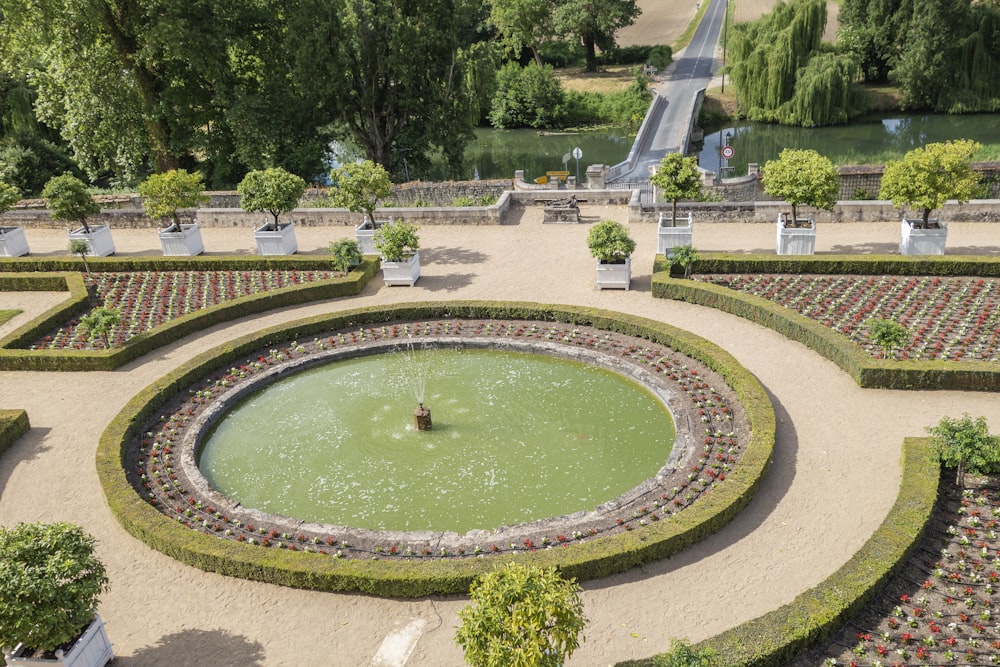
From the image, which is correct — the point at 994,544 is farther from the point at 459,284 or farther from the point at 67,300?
the point at 67,300

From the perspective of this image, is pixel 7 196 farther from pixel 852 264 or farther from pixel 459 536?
pixel 852 264

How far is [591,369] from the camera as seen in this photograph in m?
19.8

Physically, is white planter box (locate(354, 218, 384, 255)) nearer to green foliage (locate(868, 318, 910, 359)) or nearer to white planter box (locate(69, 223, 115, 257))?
white planter box (locate(69, 223, 115, 257))

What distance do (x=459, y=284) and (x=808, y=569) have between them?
48.5 ft

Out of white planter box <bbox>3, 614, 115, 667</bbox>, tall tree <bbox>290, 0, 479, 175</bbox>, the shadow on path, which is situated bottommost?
white planter box <bbox>3, 614, 115, 667</bbox>

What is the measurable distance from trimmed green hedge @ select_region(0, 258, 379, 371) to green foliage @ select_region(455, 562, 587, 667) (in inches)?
592

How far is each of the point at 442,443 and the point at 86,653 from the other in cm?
764

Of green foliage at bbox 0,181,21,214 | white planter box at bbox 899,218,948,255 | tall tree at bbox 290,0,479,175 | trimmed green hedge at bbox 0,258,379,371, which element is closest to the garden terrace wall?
white planter box at bbox 899,218,948,255

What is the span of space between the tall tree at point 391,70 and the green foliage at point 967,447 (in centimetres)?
2871

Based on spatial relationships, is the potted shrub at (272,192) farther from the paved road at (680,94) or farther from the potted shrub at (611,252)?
the paved road at (680,94)

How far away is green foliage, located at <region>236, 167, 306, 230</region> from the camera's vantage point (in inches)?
1043

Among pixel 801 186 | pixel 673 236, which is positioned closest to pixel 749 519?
pixel 673 236

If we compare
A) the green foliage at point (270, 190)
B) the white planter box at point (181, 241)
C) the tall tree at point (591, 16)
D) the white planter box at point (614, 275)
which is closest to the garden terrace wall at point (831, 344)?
the white planter box at point (614, 275)

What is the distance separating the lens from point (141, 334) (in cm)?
2164
